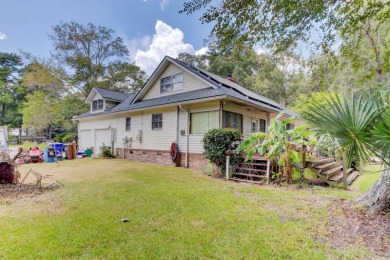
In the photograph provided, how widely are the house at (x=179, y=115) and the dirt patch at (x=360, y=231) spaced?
6.25 metres

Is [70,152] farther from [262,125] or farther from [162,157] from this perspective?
[262,125]

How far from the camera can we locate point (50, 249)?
2746 millimetres

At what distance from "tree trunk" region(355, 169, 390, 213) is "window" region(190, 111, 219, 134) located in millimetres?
6649

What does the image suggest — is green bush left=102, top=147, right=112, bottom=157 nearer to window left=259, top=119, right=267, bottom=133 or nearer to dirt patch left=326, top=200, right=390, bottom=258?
window left=259, top=119, right=267, bottom=133

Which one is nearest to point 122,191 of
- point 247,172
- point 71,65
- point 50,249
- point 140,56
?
point 50,249

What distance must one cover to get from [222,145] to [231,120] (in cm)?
294

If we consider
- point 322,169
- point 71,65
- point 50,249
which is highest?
point 71,65

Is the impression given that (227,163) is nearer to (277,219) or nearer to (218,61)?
(277,219)

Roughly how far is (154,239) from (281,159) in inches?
194

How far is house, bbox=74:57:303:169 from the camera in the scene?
10148mm

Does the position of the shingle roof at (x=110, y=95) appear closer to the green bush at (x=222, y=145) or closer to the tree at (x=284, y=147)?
the green bush at (x=222, y=145)

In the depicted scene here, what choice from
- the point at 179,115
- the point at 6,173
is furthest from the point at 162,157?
the point at 6,173

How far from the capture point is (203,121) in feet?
34.0

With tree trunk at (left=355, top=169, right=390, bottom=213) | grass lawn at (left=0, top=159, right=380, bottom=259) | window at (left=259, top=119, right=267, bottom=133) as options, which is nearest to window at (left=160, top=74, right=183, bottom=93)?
window at (left=259, top=119, right=267, bottom=133)
